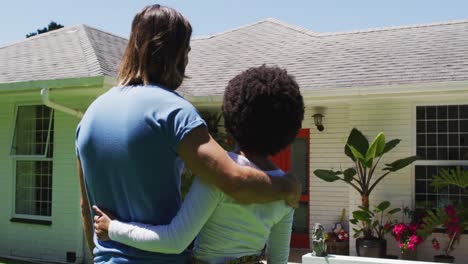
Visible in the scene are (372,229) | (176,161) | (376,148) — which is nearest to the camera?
(176,161)

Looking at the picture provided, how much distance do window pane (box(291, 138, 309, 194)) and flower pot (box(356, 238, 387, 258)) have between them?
2186 millimetres

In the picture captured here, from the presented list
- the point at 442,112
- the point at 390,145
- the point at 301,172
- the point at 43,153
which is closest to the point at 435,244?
the point at 390,145

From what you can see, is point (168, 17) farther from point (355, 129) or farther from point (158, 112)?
point (355, 129)

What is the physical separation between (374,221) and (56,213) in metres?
5.29

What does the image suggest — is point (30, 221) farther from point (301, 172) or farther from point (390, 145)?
point (390, 145)

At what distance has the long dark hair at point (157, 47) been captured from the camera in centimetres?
177

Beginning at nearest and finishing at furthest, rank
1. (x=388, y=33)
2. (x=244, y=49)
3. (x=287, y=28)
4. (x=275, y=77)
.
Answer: (x=275, y=77) < (x=388, y=33) < (x=244, y=49) < (x=287, y=28)

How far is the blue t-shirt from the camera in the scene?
1681mm

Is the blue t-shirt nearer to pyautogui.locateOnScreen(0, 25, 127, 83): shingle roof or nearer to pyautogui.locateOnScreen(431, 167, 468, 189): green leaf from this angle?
pyautogui.locateOnScreen(0, 25, 127, 83): shingle roof

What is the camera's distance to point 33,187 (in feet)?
34.4

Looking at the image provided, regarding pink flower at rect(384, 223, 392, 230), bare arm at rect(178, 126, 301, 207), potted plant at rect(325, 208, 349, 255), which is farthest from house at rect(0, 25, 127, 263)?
bare arm at rect(178, 126, 301, 207)

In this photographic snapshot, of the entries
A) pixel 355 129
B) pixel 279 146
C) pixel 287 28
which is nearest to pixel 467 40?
pixel 355 129

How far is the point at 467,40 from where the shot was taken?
10.2 metres

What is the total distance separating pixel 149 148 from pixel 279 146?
0.42 m
